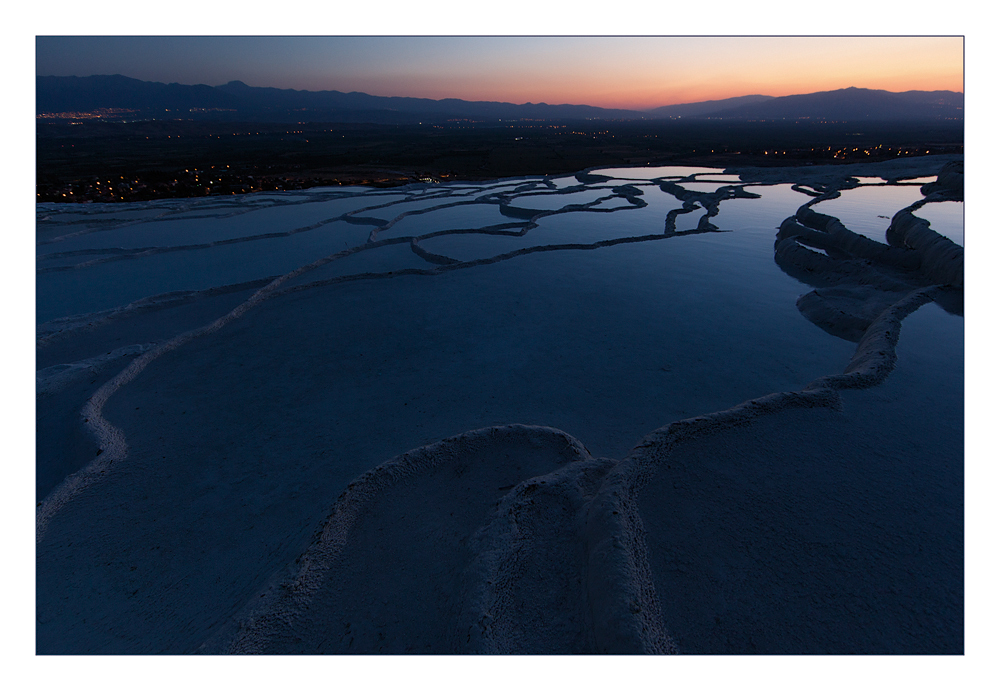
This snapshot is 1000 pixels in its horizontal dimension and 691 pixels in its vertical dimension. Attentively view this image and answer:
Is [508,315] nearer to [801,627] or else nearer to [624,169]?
[801,627]

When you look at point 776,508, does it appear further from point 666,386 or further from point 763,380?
point 763,380

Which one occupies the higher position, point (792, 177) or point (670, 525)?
point (792, 177)

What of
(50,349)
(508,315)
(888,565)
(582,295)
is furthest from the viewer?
(582,295)

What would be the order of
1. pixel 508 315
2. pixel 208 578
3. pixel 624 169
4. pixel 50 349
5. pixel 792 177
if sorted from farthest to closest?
pixel 624 169
pixel 792 177
pixel 508 315
pixel 50 349
pixel 208 578

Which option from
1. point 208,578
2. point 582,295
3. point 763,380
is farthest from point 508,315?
point 208,578

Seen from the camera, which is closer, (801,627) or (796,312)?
(801,627)

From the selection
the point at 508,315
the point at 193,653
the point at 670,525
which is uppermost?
the point at 508,315
